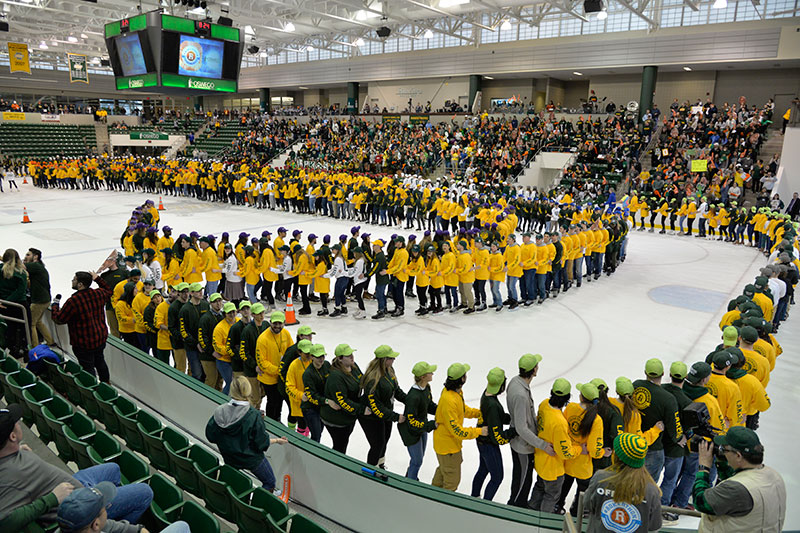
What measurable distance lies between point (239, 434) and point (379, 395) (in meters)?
1.21

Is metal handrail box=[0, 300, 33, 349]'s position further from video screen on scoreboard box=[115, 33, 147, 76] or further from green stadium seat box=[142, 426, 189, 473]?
video screen on scoreboard box=[115, 33, 147, 76]

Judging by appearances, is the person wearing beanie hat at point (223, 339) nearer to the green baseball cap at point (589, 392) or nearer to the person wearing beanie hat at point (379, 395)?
the person wearing beanie hat at point (379, 395)

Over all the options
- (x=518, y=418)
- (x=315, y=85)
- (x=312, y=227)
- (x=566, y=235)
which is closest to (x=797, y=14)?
(x=566, y=235)

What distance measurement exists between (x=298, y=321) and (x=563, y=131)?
2364 cm

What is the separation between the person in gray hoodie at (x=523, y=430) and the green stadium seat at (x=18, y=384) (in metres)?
4.63

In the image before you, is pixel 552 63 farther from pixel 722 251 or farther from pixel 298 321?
pixel 298 321

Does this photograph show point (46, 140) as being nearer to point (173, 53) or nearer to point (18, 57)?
point (18, 57)

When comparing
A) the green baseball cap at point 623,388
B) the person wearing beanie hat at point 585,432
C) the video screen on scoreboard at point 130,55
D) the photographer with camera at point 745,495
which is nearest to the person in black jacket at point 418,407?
the person wearing beanie hat at point 585,432

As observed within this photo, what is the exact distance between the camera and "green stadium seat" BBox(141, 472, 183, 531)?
3.34 metres

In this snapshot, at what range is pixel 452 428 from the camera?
4242mm

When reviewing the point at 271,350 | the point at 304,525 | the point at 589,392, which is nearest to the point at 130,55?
the point at 271,350

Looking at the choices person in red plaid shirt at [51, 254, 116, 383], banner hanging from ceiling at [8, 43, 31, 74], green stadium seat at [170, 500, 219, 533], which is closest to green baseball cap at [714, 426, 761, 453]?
green stadium seat at [170, 500, 219, 533]

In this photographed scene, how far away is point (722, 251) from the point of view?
1689 cm

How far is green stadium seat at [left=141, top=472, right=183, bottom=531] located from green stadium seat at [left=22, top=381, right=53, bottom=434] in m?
1.85
